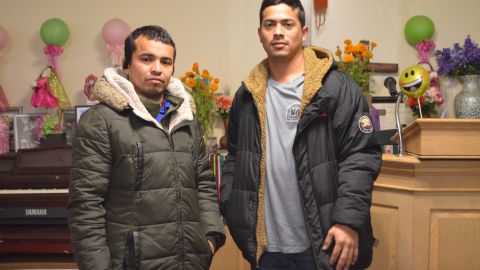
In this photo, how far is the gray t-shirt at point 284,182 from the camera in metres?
1.41

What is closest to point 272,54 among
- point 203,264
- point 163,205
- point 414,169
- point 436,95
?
point 163,205

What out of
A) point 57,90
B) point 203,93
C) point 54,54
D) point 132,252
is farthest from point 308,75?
point 54,54

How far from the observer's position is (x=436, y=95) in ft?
9.97

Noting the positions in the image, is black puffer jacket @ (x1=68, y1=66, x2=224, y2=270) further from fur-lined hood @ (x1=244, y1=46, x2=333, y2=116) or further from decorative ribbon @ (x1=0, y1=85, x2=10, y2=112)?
decorative ribbon @ (x1=0, y1=85, x2=10, y2=112)

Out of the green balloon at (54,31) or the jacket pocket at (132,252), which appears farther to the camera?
the green balloon at (54,31)

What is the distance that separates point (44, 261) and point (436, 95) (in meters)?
2.88

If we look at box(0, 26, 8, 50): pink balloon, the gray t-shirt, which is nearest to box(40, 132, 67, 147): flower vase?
box(0, 26, 8, 50): pink balloon

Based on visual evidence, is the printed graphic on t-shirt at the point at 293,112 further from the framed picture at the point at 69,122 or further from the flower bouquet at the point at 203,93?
the framed picture at the point at 69,122

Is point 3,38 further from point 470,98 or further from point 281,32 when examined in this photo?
point 470,98

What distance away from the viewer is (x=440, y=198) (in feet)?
6.07

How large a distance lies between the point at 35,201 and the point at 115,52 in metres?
1.16

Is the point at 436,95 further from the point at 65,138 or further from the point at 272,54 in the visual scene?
the point at 65,138

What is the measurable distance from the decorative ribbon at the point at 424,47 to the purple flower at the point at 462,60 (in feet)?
0.92

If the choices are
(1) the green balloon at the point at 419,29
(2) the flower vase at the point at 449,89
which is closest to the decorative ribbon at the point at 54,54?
(1) the green balloon at the point at 419,29
